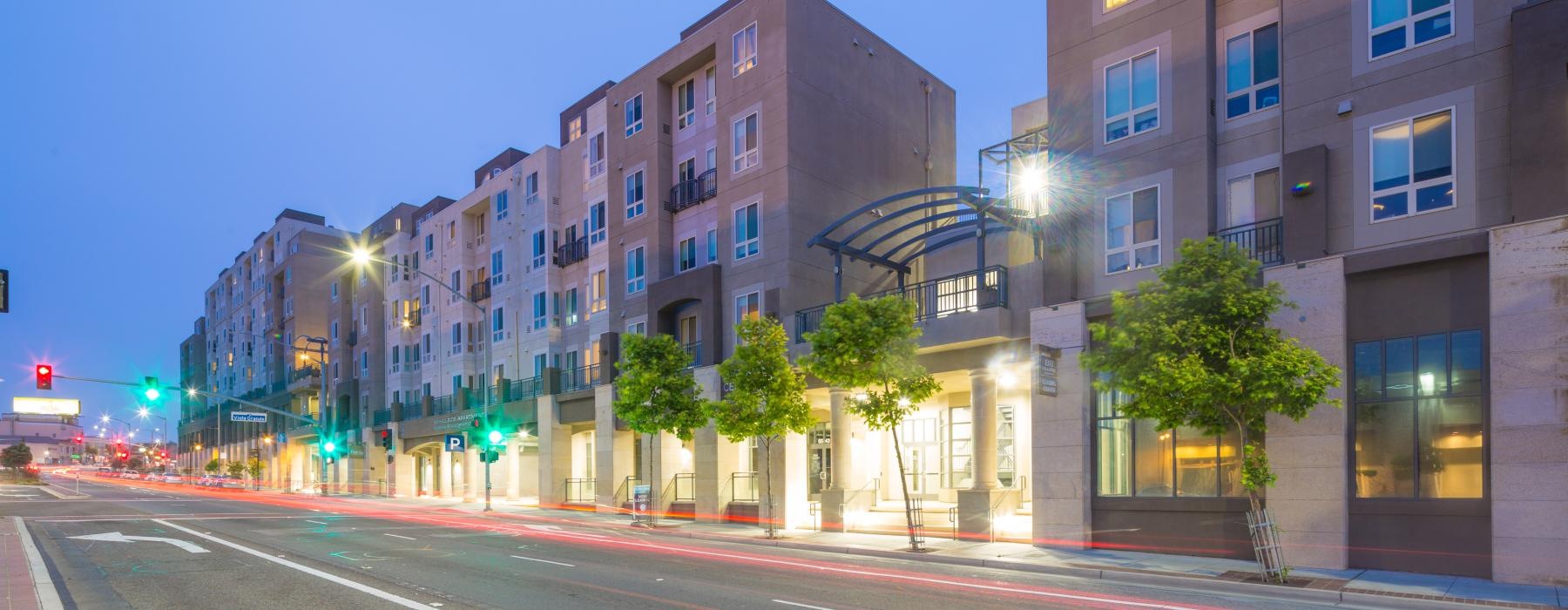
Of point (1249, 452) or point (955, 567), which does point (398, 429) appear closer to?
point (955, 567)

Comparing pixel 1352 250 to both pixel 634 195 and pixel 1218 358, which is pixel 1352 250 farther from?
pixel 634 195

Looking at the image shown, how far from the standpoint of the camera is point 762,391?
26.2 metres

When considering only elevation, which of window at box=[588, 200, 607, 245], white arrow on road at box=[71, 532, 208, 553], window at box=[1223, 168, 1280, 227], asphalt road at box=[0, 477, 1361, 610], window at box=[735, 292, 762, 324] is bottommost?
white arrow on road at box=[71, 532, 208, 553]

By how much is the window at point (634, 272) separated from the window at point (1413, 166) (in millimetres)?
26030

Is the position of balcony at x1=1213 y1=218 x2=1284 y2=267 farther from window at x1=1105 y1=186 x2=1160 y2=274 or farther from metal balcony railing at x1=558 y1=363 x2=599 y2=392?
metal balcony railing at x1=558 y1=363 x2=599 y2=392

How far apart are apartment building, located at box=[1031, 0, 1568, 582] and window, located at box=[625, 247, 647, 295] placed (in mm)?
19666

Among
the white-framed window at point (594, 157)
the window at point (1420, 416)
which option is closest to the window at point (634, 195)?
the white-framed window at point (594, 157)

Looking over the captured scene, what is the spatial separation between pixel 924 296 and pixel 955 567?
32.5 ft

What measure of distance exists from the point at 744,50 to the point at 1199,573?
2415 cm

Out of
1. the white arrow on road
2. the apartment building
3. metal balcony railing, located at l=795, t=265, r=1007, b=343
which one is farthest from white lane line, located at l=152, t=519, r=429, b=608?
the apartment building

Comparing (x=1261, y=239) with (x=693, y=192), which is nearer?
(x=1261, y=239)

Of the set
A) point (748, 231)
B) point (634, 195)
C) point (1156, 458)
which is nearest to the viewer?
point (1156, 458)

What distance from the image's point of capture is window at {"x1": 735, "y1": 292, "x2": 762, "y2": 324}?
32094 mm

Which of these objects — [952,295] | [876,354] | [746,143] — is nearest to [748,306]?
[746,143]
